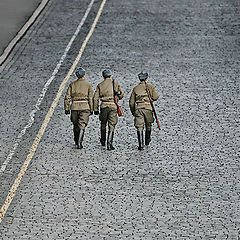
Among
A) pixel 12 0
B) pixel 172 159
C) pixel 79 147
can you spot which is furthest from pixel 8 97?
pixel 12 0

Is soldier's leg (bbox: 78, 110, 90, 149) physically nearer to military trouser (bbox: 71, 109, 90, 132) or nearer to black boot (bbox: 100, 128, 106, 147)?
military trouser (bbox: 71, 109, 90, 132)

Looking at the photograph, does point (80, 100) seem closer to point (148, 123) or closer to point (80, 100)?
point (80, 100)

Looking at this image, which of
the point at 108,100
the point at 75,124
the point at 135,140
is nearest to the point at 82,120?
the point at 75,124

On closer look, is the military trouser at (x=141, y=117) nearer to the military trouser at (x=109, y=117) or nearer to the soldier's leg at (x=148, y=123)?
the soldier's leg at (x=148, y=123)

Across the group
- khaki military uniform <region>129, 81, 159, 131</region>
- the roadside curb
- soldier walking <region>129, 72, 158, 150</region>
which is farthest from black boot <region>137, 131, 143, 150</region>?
the roadside curb

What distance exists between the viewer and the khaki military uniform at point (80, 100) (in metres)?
21.0

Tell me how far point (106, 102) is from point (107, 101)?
0.04 metres

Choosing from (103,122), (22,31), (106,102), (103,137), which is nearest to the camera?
(106,102)

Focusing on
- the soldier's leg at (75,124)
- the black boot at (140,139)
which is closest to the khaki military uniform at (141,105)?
the black boot at (140,139)

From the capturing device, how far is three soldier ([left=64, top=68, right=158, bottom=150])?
69.1 ft

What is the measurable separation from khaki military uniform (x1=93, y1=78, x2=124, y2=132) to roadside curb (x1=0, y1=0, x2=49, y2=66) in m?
9.21

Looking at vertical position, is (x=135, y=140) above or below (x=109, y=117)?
below

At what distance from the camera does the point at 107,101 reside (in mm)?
21156

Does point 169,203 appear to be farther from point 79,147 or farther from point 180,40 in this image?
point 180,40
